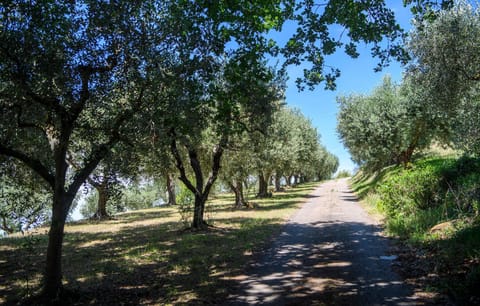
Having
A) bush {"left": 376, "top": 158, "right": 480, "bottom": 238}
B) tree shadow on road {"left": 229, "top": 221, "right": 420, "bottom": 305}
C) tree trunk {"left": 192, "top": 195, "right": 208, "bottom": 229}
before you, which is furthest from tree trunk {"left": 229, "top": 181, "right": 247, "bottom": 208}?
tree shadow on road {"left": 229, "top": 221, "right": 420, "bottom": 305}

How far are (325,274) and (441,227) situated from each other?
4.78 m

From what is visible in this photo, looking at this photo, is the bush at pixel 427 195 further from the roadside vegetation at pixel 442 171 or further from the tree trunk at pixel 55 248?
the tree trunk at pixel 55 248

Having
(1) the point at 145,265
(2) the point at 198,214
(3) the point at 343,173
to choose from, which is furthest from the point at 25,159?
(3) the point at 343,173

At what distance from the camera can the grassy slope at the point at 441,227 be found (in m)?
7.04

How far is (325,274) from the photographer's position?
8.55 m

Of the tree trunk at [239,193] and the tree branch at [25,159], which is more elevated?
the tree branch at [25,159]

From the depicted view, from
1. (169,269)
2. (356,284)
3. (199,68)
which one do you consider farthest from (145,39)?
(356,284)

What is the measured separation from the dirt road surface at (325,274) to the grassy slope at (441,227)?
2.48 feet

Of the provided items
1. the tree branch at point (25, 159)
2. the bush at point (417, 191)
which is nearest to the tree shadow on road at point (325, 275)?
the bush at point (417, 191)

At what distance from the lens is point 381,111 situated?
2811 centimetres

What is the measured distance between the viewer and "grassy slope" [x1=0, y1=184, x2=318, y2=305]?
7.87 meters

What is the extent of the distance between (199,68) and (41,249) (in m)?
12.5

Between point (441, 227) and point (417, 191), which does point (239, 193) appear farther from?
point (441, 227)

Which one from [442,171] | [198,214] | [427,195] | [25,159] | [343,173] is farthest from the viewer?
[343,173]
